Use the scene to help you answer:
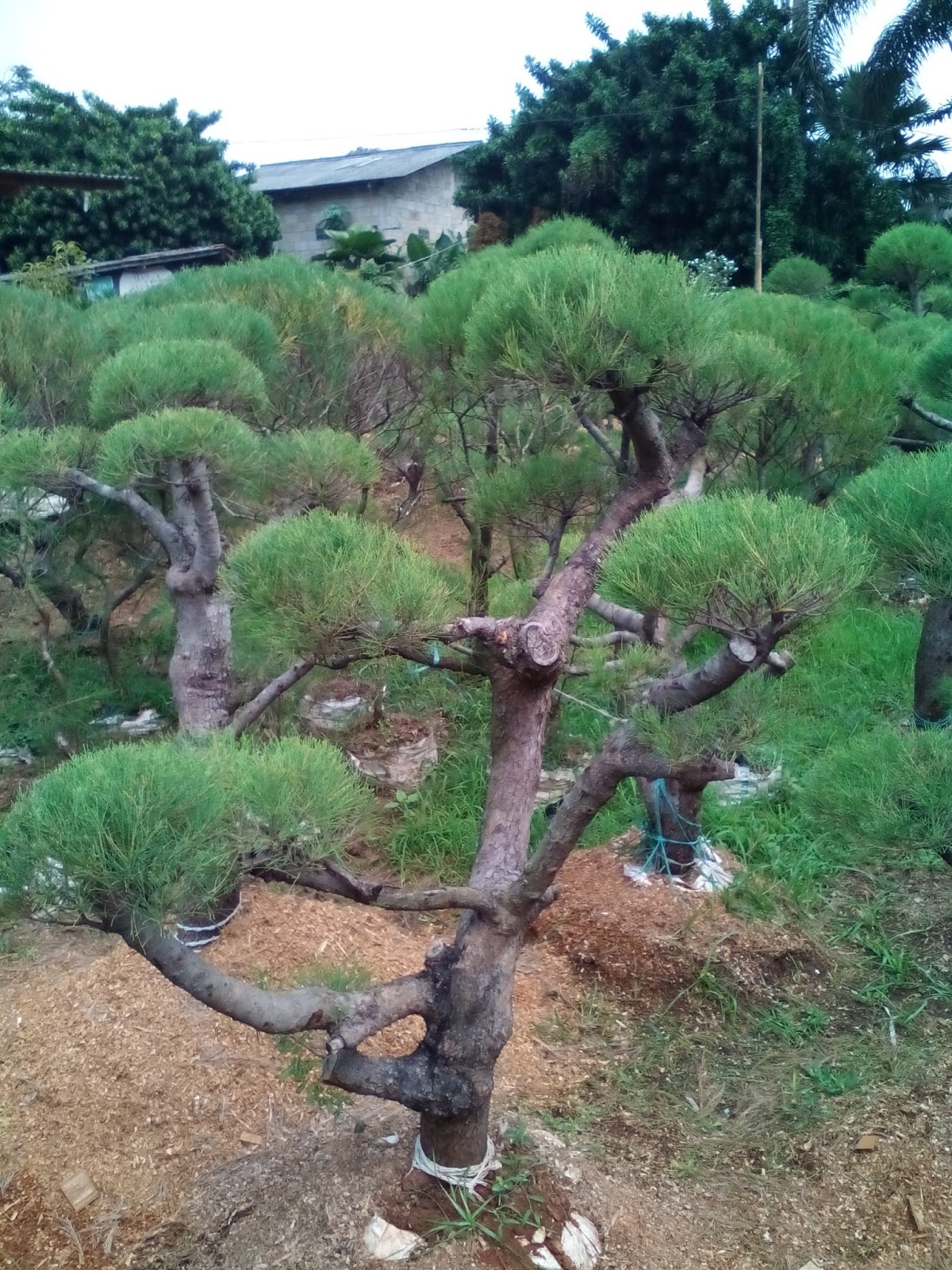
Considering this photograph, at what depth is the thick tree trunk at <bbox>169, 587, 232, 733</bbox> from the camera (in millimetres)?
2730

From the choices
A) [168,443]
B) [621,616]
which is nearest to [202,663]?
[168,443]

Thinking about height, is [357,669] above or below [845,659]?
above

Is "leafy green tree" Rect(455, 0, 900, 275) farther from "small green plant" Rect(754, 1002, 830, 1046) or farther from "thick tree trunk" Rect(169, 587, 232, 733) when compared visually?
"small green plant" Rect(754, 1002, 830, 1046)

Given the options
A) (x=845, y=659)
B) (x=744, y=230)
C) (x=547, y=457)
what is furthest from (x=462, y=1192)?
(x=744, y=230)

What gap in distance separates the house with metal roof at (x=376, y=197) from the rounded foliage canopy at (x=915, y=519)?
12.3m

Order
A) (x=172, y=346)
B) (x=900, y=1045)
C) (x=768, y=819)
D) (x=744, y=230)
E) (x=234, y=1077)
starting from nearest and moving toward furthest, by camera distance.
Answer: (x=234, y=1077) → (x=900, y=1045) → (x=172, y=346) → (x=768, y=819) → (x=744, y=230)

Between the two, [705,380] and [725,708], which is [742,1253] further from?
[705,380]

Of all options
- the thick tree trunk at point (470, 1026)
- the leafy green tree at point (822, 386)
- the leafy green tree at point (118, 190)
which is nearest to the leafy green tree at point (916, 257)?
the leafy green tree at point (822, 386)

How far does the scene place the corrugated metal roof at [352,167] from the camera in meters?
13.0

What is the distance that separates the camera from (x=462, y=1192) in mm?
1690

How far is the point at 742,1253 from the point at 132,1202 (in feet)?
3.51

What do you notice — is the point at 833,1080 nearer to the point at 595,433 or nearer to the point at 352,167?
the point at 595,433

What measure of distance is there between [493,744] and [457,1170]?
28.8 inches

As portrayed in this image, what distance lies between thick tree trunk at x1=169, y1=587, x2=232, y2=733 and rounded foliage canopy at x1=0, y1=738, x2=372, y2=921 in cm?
139
